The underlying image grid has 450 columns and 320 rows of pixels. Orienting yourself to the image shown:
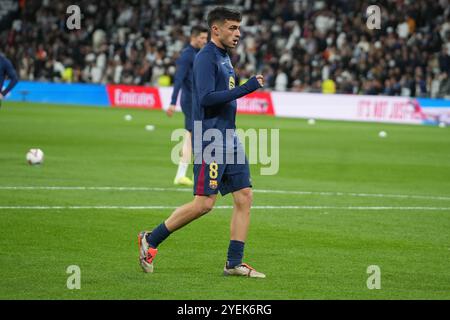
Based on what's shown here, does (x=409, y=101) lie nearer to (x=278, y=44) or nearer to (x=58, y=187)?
(x=278, y=44)

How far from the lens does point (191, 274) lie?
9141 mm

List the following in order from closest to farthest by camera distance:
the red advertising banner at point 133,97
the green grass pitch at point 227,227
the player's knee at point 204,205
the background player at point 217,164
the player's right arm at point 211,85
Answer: the green grass pitch at point 227,227 < the player's right arm at point 211,85 < the background player at point 217,164 < the player's knee at point 204,205 < the red advertising banner at point 133,97

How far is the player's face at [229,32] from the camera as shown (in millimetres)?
9255

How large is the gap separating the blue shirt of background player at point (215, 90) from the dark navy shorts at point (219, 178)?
19cm

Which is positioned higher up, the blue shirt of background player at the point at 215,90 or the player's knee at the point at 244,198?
the blue shirt of background player at the point at 215,90

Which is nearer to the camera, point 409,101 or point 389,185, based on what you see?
point 389,185

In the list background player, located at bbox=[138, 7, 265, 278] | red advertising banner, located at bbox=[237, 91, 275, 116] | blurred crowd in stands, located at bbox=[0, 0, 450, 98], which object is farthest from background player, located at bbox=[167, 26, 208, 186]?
red advertising banner, located at bbox=[237, 91, 275, 116]

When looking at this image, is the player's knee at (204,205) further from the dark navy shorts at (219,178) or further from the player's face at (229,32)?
the player's face at (229,32)

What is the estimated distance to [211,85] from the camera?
30.1 feet

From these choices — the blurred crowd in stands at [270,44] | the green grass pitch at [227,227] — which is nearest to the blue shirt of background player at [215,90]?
the green grass pitch at [227,227]

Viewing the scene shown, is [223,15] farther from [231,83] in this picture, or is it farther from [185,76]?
[185,76]

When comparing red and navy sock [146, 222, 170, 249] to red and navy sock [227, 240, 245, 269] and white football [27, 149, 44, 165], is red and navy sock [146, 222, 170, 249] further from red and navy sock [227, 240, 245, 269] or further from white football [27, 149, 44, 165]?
white football [27, 149, 44, 165]
